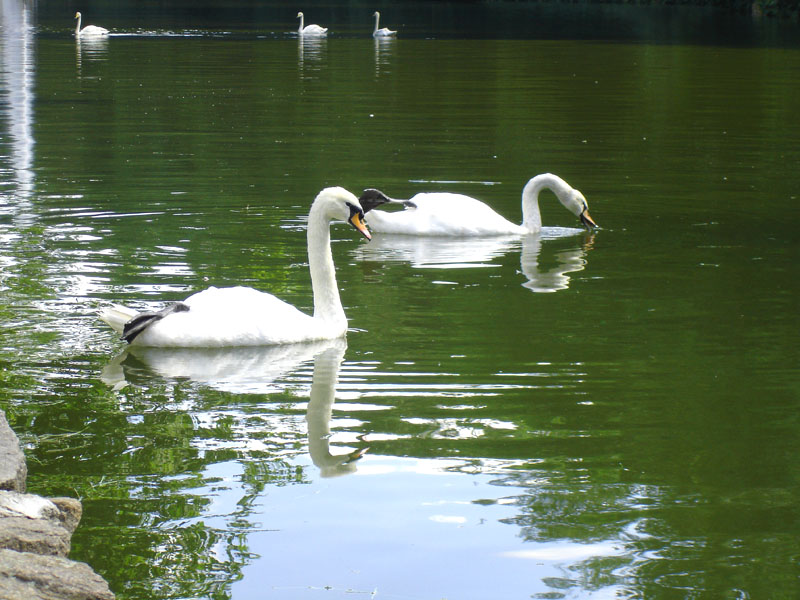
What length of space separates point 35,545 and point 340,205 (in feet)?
15.0

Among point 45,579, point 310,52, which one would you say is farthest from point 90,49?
point 45,579

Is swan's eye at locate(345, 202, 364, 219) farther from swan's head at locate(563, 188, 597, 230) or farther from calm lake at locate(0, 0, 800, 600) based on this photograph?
swan's head at locate(563, 188, 597, 230)

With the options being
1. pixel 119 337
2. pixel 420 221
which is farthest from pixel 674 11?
pixel 119 337

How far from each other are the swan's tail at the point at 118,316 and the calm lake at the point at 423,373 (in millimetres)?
207

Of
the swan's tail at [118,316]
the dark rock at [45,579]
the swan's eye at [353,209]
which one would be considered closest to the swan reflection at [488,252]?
the swan's eye at [353,209]

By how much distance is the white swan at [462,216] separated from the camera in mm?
12500

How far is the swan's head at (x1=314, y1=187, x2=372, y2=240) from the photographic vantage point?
28.7 feet

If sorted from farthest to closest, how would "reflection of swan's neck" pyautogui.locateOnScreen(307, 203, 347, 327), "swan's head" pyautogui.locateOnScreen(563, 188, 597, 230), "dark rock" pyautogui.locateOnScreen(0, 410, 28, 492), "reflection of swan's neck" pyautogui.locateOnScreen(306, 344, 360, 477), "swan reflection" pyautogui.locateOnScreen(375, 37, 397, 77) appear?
1. "swan reflection" pyautogui.locateOnScreen(375, 37, 397, 77)
2. "swan's head" pyautogui.locateOnScreen(563, 188, 597, 230)
3. "reflection of swan's neck" pyautogui.locateOnScreen(307, 203, 347, 327)
4. "reflection of swan's neck" pyautogui.locateOnScreen(306, 344, 360, 477)
5. "dark rock" pyautogui.locateOnScreen(0, 410, 28, 492)

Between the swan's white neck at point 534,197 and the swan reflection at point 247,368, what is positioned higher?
the swan's white neck at point 534,197

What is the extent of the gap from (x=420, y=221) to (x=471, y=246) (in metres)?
0.66

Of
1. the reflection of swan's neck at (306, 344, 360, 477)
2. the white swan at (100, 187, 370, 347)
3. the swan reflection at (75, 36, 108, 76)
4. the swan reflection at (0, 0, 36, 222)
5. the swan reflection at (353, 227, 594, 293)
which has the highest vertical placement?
the swan reflection at (75, 36, 108, 76)

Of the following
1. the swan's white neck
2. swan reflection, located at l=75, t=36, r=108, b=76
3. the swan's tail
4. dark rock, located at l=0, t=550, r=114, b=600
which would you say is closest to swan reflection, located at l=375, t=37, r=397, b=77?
swan reflection, located at l=75, t=36, r=108, b=76

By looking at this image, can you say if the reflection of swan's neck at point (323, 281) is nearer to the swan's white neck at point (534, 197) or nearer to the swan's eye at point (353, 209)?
the swan's eye at point (353, 209)

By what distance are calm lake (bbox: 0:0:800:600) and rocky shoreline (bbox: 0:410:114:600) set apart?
1.11ft
